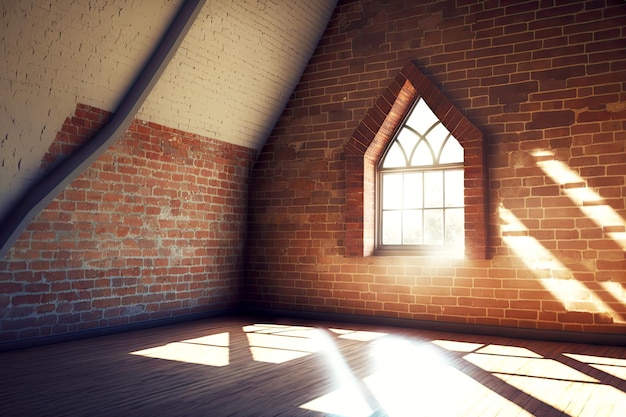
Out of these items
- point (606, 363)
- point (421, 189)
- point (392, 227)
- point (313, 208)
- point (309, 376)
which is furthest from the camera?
point (313, 208)

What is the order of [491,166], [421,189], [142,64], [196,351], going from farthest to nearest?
[421,189] < [491,166] < [142,64] < [196,351]

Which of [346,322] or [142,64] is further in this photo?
[346,322]

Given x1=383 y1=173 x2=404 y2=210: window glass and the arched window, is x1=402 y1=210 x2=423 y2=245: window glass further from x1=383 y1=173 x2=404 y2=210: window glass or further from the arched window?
x1=383 y1=173 x2=404 y2=210: window glass

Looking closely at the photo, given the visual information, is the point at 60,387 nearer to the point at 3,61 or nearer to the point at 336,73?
the point at 3,61

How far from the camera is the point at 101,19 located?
16.9ft

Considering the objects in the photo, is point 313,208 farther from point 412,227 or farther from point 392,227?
point 412,227

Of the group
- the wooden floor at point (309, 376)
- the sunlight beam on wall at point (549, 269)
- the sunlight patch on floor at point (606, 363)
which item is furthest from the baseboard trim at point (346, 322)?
the sunlight patch on floor at point (606, 363)

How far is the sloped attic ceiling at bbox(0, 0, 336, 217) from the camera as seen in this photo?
4.83m

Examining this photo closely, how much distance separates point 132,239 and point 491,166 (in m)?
3.96

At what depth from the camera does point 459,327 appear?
668 cm

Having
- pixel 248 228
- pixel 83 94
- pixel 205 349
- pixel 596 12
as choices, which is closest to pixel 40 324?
pixel 205 349

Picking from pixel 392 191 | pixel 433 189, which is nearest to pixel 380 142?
pixel 392 191

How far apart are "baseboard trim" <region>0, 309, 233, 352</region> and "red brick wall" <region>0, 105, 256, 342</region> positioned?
2.2 inches

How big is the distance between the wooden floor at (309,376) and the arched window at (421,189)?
1.28m
